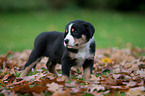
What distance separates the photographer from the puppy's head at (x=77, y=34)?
3.20 m

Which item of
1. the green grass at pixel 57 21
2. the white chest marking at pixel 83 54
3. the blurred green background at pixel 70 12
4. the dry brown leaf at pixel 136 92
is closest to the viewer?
the dry brown leaf at pixel 136 92

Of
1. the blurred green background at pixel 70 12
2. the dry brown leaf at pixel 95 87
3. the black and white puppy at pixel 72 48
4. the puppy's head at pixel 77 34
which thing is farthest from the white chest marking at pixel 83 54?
the blurred green background at pixel 70 12

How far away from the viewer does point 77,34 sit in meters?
3.24

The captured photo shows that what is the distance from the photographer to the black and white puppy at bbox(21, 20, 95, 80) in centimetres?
324

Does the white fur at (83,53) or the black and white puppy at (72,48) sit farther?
the white fur at (83,53)

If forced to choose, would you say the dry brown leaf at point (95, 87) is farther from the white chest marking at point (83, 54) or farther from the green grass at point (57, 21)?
the green grass at point (57, 21)

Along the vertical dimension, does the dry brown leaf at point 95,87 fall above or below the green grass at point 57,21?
below

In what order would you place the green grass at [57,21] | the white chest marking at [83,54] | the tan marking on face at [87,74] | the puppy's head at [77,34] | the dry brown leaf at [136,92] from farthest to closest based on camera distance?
the green grass at [57,21] < the tan marking on face at [87,74] < the white chest marking at [83,54] < the puppy's head at [77,34] < the dry brown leaf at [136,92]

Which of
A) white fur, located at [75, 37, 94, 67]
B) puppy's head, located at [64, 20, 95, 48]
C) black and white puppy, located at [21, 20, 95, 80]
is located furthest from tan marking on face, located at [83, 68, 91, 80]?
puppy's head, located at [64, 20, 95, 48]

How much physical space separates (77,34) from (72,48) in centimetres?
28

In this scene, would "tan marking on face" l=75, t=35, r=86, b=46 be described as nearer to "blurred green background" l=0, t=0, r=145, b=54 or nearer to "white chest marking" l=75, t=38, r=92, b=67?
"white chest marking" l=75, t=38, r=92, b=67

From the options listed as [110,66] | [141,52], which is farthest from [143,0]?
[110,66]

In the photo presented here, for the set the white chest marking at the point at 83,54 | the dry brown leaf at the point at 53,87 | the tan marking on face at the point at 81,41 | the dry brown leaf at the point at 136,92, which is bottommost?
the dry brown leaf at the point at 136,92

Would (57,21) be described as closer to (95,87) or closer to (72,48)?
(72,48)
